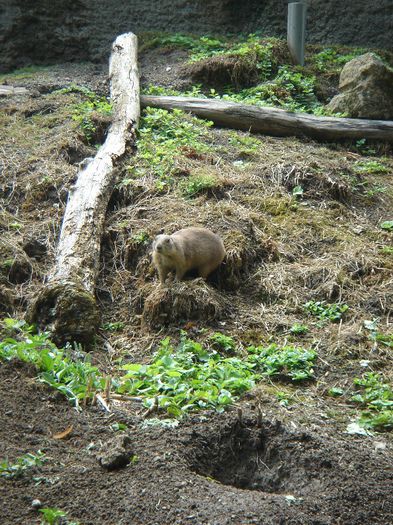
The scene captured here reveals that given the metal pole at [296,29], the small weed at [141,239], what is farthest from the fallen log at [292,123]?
the small weed at [141,239]

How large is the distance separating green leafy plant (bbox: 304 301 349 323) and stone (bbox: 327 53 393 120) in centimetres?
475

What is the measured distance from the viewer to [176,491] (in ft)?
14.4

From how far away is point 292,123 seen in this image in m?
11.0

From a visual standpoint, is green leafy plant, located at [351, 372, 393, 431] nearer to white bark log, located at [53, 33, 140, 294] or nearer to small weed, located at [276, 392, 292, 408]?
small weed, located at [276, 392, 292, 408]

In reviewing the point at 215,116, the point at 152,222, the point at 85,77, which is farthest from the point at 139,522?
the point at 85,77

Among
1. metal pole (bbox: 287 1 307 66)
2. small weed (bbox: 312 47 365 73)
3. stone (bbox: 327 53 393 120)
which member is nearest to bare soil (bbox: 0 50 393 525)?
stone (bbox: 327 53 393 120)

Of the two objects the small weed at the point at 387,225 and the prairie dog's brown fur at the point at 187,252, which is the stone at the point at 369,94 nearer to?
the small weed at the point at 387,225

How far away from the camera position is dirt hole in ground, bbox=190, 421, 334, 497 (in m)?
4.93

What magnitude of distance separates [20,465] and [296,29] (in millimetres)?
10301

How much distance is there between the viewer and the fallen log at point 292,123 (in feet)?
36.1

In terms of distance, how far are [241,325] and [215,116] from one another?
4879 millimetres

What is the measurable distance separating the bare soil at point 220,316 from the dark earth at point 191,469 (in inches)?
0.5

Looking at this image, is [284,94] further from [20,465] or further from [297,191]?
[20,465]

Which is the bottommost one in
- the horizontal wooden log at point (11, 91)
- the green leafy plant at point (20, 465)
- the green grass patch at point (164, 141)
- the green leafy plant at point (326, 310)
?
the green leafy plant at point (326, 310)
